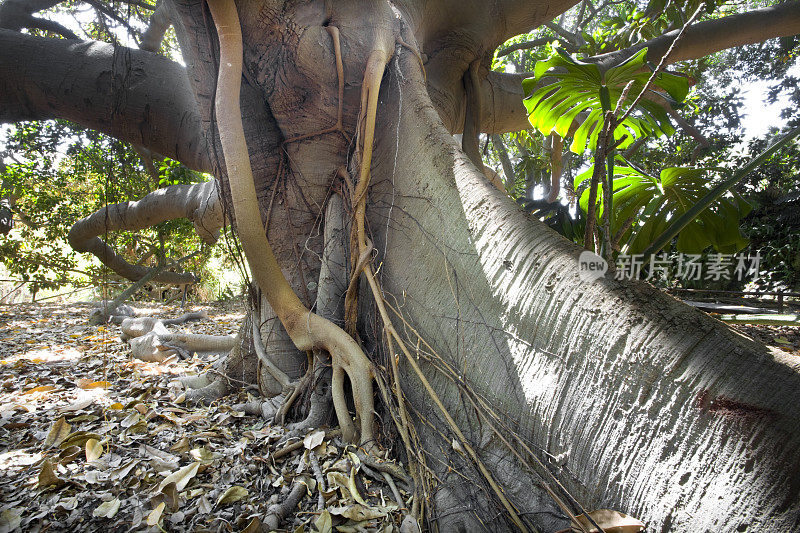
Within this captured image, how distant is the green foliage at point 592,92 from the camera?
153 cm

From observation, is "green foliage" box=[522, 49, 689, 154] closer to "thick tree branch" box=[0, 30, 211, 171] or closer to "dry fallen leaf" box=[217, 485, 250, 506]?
"dry fallen leaf" box=[217, 485, 250, 506]

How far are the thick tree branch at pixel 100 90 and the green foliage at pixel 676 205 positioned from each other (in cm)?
212

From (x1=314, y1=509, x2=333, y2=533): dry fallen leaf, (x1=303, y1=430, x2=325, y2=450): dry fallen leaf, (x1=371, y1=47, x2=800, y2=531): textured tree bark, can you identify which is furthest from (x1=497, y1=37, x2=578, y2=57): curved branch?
(x1=314, y1=509, x2=333, y2=533): dry fallen leaf

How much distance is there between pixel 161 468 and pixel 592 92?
205cm

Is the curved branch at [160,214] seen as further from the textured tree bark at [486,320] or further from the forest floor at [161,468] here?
the forest floor at [161,468]

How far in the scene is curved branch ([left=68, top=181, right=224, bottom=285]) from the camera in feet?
10.4

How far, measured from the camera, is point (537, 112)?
2020 mm

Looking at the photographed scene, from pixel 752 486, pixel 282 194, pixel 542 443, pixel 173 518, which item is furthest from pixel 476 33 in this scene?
pixel 173 518

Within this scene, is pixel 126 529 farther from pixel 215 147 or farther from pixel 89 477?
pixel 215 147

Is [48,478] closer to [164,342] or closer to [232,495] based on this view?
[232,495]

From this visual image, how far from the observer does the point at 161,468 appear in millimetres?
1170

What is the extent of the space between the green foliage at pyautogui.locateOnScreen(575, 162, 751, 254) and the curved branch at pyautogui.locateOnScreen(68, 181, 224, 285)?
232cm

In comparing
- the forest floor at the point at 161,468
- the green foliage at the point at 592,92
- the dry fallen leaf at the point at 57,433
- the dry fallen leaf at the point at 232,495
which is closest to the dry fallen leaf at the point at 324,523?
the forest floor at the point at 161,468

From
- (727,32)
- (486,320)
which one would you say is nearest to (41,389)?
(486,320)
